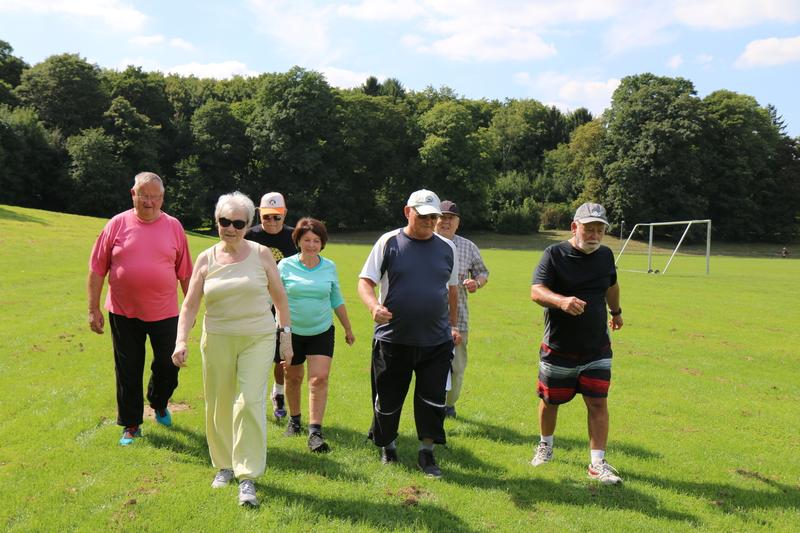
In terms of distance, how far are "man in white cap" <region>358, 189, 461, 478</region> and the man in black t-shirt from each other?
0.88 metres

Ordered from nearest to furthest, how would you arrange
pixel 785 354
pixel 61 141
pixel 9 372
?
pixel 9 372 < pixel 785 354 < pixel 61 141

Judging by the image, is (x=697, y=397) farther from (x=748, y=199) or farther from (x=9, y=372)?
(x=748, y=199)

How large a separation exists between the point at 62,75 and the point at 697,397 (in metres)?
68.2

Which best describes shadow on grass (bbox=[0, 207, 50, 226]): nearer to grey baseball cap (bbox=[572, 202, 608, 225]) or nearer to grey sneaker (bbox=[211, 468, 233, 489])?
grey sneaker (bbox=[211, 468, 233, 489])

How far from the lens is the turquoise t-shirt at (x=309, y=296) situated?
567 centimetres

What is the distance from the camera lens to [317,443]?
5473 millimetres

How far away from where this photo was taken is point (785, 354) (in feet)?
37.1

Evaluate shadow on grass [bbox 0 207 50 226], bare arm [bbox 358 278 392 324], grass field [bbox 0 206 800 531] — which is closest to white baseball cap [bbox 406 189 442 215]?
bare arm [bbox 358 278 392 324]

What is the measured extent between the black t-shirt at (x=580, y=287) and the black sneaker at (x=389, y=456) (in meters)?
1.76

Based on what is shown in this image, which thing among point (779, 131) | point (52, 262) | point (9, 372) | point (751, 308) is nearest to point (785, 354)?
point (751, 308)

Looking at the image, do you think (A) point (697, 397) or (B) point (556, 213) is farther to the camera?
(B) point (556, 213)

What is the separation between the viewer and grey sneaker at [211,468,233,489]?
4605mm

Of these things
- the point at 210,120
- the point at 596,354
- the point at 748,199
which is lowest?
the point at 596,354

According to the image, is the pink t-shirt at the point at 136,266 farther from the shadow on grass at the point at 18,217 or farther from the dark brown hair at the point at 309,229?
the shadow on grass at the point at 18,217
